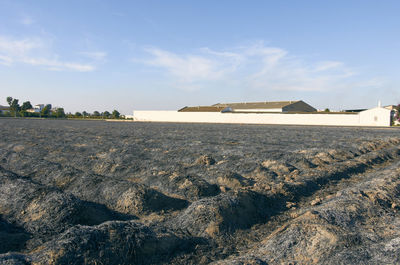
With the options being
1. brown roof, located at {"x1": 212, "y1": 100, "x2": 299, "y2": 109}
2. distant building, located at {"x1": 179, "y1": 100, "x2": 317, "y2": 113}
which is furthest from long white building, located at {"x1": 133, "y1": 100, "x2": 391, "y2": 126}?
brown roof, located at {"x1": 212, "y1": 100, "x2": 299, "y2": 109}

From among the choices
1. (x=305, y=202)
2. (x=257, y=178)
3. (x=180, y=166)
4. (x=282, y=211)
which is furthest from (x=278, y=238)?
(x=180, y=166)

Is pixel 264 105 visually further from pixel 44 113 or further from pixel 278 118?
pixel 44 113

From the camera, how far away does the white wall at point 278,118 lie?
4061cm

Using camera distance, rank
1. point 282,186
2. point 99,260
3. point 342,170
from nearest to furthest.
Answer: point 99,260
point 282,186
point 342,170

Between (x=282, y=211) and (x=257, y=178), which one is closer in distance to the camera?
(x=282, y=211)

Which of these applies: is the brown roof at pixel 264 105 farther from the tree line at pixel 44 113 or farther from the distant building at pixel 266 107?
the tree line at pixel 44 113

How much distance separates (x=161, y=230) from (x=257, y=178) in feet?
14.2

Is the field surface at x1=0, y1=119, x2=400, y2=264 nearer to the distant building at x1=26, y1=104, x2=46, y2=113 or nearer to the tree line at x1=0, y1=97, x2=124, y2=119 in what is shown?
the tree line at x1=0, y1=97, x2=124, y2=119

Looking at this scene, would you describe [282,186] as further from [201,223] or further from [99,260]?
[99,260]

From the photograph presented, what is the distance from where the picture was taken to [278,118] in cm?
4728

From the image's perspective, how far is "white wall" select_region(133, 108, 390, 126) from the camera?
4061 centimetres

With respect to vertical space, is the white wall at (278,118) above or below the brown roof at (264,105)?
below

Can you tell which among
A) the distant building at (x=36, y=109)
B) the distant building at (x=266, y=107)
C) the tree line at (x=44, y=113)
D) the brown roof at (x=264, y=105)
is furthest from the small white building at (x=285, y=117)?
the distant building at (x=36, y=109)

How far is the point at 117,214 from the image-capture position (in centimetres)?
539
